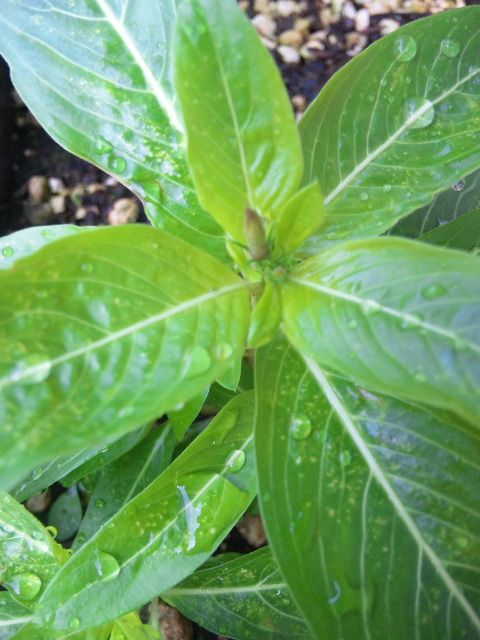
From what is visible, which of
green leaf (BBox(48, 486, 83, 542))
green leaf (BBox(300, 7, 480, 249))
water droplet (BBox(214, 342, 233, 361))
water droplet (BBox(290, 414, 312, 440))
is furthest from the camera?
green leaf (BBox(48, 486, 83, 542))

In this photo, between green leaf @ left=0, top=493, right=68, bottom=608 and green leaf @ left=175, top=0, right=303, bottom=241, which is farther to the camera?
green leaf @ left=0, top=493, right=68, bottom=608

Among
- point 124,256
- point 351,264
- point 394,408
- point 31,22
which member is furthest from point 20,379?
point 31,22

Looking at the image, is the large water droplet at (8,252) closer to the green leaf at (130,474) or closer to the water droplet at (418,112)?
the green leaf at (130,474)

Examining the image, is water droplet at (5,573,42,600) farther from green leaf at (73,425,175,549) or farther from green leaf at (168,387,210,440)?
green leaf at (168,387,210,440)

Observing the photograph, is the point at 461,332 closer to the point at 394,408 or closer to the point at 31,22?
the point at 394,408

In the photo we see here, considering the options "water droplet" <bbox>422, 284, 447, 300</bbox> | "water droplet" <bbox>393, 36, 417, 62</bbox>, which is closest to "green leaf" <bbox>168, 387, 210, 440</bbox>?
"water droplet" <bbox>422, 284, 447, 300</bbox>

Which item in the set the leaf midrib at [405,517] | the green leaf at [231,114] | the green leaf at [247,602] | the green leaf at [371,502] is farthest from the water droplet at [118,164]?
the green leaf at [247,602]
